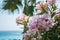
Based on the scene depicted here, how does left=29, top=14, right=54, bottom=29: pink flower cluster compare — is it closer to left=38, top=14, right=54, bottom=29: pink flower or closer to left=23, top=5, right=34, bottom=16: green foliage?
left=38, top=14, right=54, bottom=29: pink flower

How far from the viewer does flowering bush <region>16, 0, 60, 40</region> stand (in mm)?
1008

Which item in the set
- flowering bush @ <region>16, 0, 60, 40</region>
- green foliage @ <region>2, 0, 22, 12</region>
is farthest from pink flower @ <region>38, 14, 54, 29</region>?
green foliage @ <region>2, 0, 22, 12</region>

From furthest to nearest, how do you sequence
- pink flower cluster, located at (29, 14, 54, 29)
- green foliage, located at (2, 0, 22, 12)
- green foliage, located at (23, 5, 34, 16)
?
green foliage, located at (23, 5, 34, 16) → green foliage, located at (2, 0, 22, 12) → pink flower cluster, located at (29, 14, 54, 29)

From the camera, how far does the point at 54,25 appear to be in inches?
41.4

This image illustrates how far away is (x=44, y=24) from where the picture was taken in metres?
1.00

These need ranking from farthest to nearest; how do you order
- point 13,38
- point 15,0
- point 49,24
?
point 13,38 → point 15,0 → point 49,24

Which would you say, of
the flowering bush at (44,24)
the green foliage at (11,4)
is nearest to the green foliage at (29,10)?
the green foliage at (11,4)

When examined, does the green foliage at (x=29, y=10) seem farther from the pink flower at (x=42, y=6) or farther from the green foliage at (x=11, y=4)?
the pink flower at (x=42, y=6)

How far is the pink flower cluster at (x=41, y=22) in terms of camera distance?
1.00 meters

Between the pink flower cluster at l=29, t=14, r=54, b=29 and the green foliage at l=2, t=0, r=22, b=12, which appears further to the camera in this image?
the green foliage at l=2, t=0, r=22, b=12

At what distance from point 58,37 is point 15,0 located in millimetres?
519

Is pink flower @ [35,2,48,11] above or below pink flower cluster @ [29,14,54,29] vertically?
above

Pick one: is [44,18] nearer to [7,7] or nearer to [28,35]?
[28,35]

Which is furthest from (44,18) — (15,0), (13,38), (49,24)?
(13,38)
